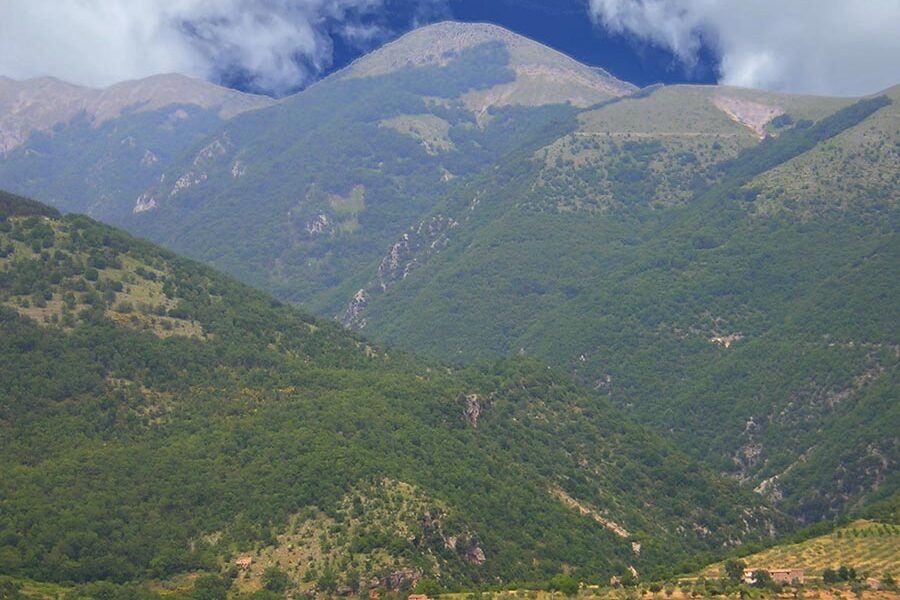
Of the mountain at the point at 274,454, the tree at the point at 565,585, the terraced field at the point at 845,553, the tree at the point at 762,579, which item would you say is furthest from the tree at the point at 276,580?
the tree at the point at 762,579

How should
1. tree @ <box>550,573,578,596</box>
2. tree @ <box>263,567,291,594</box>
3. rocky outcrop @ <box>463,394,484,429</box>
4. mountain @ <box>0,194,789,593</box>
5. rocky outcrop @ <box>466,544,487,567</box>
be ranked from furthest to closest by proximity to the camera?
1. rocky outcrop @ <box>463,394,484,429</box>
2. rocky outcrop @ <box>466,544,487,567</box>
3. mountain @ <box>0,194,789,593</box>
4. tree @ <box>263,567,291,594</box>
5. tree @ <box>550,573,578,596</box>

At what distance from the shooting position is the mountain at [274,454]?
123812 mm

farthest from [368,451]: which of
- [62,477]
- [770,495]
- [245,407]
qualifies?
[770,495]

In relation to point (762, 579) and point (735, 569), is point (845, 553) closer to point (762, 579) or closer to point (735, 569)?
point (735, 569)

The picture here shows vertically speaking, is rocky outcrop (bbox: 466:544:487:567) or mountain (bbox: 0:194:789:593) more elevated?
mountain (bbox: 0:194:789:593)

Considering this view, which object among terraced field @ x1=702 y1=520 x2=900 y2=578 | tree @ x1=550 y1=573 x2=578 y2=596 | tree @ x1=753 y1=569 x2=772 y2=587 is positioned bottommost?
tree @ x1=550 y1=573 x2=578 y2=596

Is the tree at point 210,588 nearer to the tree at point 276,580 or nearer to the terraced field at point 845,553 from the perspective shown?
the tree at point 276,580

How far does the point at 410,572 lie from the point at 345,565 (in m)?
7.00

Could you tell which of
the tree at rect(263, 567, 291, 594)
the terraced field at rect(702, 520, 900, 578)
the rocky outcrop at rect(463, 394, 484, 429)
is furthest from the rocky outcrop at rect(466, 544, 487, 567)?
the rocky outcrop at rect(463, 394, 484, 429)

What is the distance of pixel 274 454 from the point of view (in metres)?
142

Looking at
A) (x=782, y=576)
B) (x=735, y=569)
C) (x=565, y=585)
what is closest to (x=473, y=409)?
(x=565, y=585)

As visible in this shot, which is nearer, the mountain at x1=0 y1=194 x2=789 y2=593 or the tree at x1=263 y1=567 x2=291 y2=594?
the tree at x1=263 y1=567 x2=291 y2=594

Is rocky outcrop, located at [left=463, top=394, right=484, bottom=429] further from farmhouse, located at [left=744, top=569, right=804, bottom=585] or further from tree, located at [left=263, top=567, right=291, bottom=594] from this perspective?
farmhouse, located at [left=744, top=569, right=804, bottom=585]

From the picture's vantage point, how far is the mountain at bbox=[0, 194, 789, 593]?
123812mm
